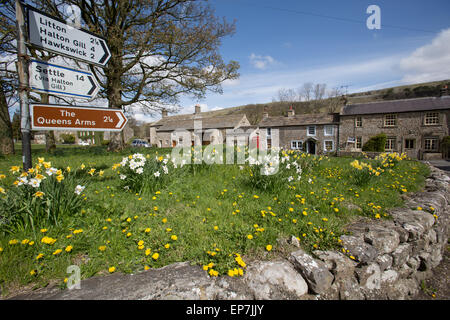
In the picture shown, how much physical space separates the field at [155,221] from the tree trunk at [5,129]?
691 centimetres

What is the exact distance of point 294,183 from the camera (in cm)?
500

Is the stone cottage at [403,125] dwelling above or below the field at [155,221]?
above

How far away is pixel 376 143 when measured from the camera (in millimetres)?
25766

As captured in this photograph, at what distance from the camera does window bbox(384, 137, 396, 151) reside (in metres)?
25.7

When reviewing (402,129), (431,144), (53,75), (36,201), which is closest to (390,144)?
(402,129)

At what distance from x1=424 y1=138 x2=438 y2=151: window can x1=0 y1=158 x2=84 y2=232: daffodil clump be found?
3402 centimetres

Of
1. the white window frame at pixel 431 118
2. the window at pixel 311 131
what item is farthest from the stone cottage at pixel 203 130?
the white window frame at pixel 431 118

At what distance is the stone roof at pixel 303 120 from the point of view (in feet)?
96.0

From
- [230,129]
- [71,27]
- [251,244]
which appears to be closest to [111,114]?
[71,27]

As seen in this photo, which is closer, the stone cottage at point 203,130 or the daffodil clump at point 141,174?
the daffodil clump at point 141,174

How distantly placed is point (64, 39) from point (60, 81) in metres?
0.70

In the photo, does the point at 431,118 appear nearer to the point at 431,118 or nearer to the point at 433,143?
the point at 431,118

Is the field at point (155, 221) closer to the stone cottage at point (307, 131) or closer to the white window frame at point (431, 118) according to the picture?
the stone cottage at point (307, 131)

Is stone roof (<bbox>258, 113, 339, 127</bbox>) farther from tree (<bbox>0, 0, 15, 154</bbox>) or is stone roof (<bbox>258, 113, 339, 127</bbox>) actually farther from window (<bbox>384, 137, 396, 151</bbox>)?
tree (<bbox>0, 0, 15, 154</bbox>)
